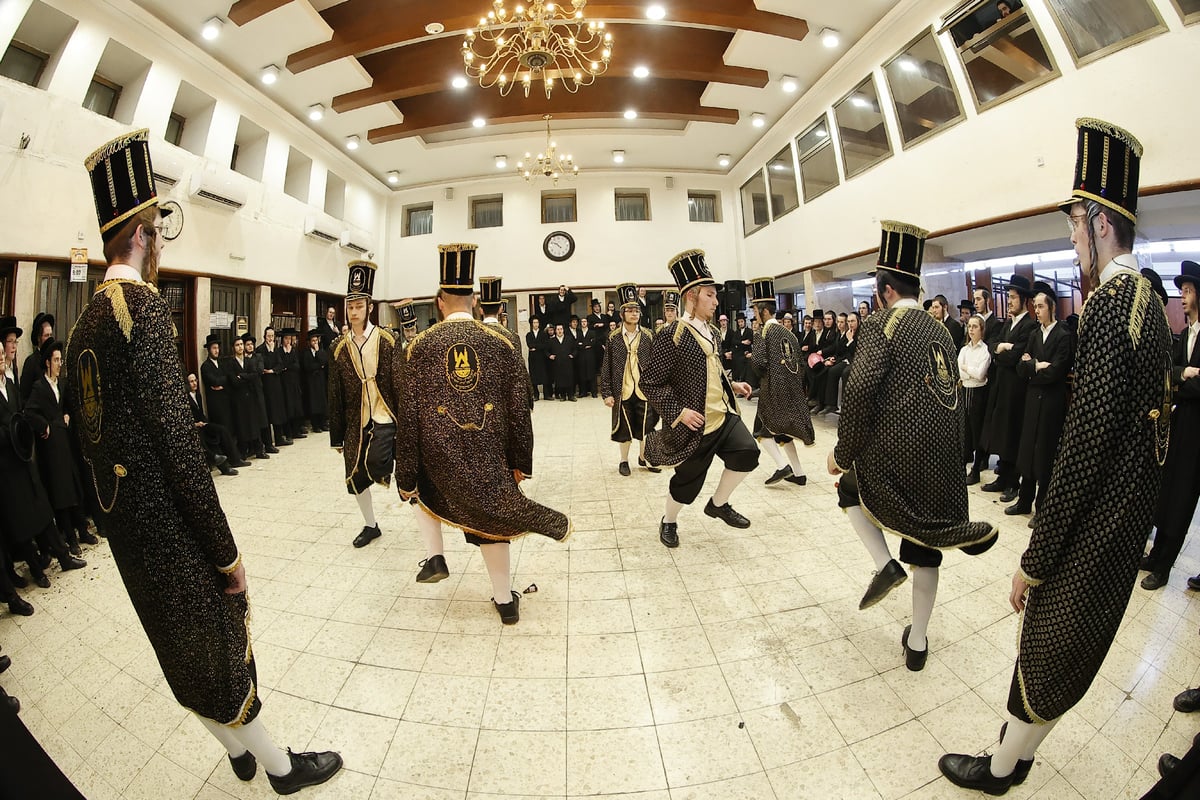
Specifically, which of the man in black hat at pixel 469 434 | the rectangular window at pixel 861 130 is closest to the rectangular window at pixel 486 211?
the rectangular window at pixel 861 130

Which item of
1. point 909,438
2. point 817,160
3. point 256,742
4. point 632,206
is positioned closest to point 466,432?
point 256,742

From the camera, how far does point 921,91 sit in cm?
596

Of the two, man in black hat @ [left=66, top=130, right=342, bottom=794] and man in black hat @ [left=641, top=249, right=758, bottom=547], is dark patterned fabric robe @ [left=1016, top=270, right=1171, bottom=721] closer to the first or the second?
man in black hat @ [left=641, top=249, right=758, bottom=547]

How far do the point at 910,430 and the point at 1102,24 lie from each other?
5.16 meters

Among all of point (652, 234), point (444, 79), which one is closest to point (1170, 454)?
point (444, 79)

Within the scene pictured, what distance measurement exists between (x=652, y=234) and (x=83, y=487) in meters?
10.9

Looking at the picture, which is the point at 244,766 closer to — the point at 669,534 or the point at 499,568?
the point at 499,568

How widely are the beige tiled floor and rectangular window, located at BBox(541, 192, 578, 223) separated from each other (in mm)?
10398

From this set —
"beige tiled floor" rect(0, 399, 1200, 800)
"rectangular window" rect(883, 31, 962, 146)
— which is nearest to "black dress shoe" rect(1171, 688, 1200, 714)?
"beige tiled floor" rect(0, 399, 1200, 800)

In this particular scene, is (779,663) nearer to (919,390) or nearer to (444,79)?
(919,390)

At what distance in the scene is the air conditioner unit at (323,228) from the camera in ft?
28.6

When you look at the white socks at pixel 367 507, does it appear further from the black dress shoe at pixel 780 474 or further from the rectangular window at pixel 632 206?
the rectangular window at pixel 632 206

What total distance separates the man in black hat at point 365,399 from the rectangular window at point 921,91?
6.96 meters

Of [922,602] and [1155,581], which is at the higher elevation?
[922,602]
